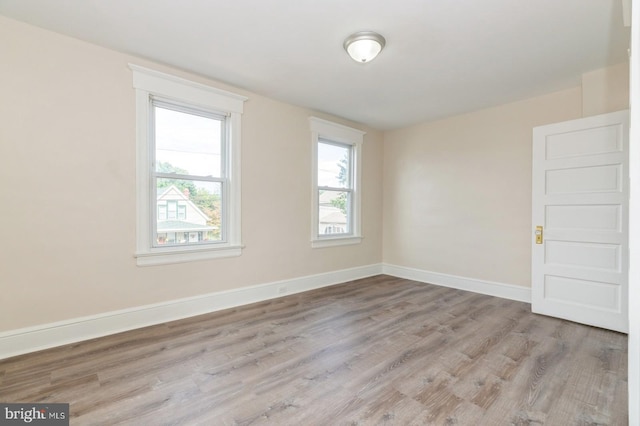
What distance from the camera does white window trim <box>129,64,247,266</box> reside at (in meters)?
3.02

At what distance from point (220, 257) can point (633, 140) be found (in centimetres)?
352

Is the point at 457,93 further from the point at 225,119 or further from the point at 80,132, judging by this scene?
the point at 80,132

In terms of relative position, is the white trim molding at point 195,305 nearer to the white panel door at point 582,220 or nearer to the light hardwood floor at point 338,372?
the light hardwood floor at point 338,372

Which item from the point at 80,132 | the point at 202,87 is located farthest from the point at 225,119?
the point at 80,132

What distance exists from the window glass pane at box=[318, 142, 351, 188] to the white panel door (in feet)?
8.65

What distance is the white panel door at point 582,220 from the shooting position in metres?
3.00

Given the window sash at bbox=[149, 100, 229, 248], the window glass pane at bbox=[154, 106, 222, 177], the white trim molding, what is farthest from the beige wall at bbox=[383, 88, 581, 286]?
the window glass pane at bbox=[154, 106, 222, 177]

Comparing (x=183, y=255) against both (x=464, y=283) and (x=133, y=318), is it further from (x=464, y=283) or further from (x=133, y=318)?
(x=464, y=283)

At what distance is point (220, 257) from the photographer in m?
3.61

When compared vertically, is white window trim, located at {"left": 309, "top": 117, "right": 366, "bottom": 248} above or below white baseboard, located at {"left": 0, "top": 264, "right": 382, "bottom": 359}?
above

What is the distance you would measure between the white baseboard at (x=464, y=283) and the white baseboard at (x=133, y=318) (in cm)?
176

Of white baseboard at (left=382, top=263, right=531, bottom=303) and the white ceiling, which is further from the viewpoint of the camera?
white baseboard at (left=382, top=263, right=531, bottom=303)

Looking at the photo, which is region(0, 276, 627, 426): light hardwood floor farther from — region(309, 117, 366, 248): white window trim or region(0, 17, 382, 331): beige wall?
region(309, 117, 366, 248): white window trim

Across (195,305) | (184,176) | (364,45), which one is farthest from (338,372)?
(364,45)
